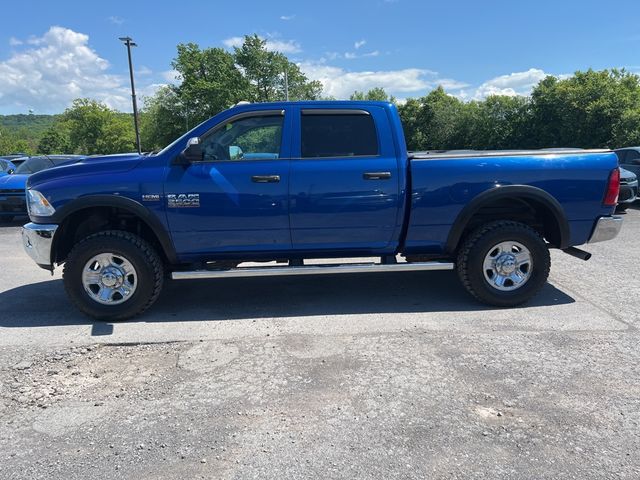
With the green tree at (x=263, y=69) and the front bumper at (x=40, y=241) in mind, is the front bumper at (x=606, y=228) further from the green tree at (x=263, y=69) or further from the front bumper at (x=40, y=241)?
the green tree at (x=263, y=69)

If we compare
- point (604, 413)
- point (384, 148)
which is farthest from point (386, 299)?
point (604, 413)

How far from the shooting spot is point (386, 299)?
5258 mm

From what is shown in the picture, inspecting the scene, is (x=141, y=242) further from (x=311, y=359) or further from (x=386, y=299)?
(x=386, y=299)

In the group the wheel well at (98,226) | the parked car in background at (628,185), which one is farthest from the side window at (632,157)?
the wheel well at (98,226)

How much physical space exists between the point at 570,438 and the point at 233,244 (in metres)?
3.21

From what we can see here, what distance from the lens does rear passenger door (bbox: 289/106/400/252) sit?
4594 mm

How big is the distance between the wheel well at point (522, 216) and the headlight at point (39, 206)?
4.03 m

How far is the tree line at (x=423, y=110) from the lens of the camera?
84.4 feet

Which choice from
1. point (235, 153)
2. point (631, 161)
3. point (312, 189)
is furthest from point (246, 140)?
point (631, 161)

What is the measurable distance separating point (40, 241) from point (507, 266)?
458cm

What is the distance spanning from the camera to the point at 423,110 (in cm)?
4191

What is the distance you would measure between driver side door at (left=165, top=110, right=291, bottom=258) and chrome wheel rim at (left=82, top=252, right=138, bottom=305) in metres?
0.54

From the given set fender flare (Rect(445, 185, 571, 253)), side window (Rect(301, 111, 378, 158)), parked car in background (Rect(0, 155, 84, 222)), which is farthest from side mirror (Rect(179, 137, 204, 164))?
parked car in background (Rect(0, 155, 84, 222))

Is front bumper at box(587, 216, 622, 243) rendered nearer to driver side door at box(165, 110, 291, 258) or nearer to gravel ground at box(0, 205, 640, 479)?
gravel ground at box(0, 205, 640, 479)
